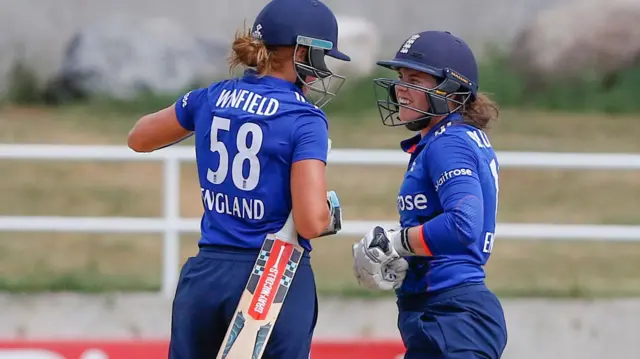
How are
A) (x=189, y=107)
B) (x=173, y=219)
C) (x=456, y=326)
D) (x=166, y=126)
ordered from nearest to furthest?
(x=456, y=326), (x=189, y=107), (x=166, y=126), (x=173, y=219)

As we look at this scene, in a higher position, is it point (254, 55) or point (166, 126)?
point (254, 55)

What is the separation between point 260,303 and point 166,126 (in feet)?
2.63

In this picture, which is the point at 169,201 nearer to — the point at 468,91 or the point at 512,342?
the point at 512,342

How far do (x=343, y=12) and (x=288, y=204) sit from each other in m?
10.4

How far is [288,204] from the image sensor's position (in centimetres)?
381

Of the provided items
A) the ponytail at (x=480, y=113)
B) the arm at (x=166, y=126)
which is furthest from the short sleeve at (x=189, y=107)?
the ponytail at (x=480, y=113)

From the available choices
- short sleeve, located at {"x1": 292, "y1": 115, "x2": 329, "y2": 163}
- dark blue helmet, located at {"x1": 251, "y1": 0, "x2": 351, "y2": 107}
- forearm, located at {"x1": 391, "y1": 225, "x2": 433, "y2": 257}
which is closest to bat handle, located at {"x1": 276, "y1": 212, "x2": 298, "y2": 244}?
short sleeve, located at {"x1": 292, "y1": 115, "x2": 329, "y2": 163}

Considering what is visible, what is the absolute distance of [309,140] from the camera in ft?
12.2

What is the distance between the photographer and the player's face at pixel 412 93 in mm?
4062

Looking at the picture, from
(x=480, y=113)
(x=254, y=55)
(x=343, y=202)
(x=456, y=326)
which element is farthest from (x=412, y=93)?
(x=343, y=202)

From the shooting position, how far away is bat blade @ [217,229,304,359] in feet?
12.3

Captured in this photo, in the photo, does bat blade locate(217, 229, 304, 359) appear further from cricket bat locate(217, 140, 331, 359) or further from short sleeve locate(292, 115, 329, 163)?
short sleeve locate(292, 115, 329, 163)

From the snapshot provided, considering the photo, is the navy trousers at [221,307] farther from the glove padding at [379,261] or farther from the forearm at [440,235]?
the forearm at [440,235]

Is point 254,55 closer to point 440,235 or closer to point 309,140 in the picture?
point 309,140
